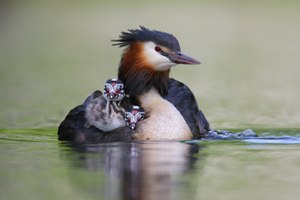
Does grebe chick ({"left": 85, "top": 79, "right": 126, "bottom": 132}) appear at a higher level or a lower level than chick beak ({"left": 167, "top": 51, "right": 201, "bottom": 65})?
lower

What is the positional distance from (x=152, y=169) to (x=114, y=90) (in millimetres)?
2482

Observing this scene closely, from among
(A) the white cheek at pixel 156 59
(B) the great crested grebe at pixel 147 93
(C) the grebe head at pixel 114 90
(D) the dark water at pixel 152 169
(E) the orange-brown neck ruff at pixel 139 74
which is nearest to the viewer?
(D) the dark water at pixel 152 169

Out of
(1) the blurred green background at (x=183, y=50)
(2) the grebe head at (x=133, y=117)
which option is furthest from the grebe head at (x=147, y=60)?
(1) the blurred green background at (x=183, y=50)

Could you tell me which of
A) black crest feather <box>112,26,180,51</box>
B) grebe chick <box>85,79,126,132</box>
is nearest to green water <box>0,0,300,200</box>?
grebe chick <box>85,79,126,132</box>

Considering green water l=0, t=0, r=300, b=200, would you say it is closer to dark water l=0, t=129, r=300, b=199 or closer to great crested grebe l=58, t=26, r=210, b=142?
dark water l=0, t=129, r=300, b=199

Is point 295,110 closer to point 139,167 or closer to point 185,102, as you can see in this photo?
point 185,102

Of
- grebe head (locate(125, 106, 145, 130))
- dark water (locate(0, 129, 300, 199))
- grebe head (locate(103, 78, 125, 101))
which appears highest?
grebe head (locate(103, 78, 125, 101))

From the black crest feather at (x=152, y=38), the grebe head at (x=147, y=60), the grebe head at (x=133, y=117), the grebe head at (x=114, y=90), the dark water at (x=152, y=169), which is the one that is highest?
the black crest feather at (x=152, y=38)

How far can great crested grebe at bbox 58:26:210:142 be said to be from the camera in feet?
42.7

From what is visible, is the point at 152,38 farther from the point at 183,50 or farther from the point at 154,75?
the point at 183,50

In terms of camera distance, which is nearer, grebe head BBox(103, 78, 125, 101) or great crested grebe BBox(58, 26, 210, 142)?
grebe head BBox(103, 78, 125, 101)

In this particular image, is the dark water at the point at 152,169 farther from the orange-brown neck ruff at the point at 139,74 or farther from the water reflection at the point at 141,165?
the orange-brown neck ruff at the point at 139,74

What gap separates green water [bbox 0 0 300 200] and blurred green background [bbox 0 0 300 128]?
43 mm

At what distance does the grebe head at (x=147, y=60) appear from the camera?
13.2 meters
